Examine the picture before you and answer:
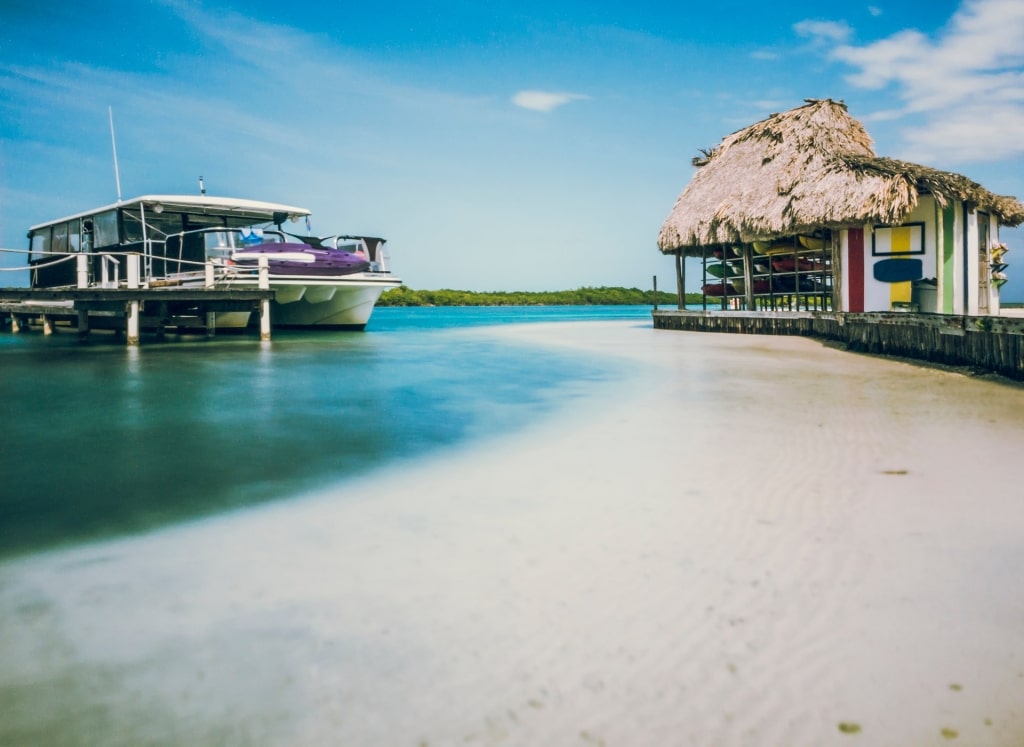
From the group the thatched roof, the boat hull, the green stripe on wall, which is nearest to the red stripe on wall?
the thatched roof

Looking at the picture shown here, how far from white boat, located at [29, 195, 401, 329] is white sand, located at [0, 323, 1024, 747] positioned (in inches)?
539

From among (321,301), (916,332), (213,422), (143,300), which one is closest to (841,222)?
(916,332)

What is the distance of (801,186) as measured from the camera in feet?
53.7

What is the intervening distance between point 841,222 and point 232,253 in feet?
44.3

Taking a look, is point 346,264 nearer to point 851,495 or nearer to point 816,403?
point 816,403

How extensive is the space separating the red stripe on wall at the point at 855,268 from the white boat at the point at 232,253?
433 inches

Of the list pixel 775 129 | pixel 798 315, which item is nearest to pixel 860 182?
pixel 798 315

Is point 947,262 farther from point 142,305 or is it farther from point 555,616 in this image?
point 142,305

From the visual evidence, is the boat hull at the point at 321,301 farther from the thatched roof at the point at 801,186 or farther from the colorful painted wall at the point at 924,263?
the colorful painted wall at the point at 924,263

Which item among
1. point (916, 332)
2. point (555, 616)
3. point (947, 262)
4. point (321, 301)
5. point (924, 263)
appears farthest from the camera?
point (321, 301)

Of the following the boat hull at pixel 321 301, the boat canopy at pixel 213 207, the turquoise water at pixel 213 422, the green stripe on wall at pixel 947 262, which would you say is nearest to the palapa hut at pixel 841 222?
the green stripe on wall at pixel 947 262

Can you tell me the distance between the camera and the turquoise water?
13.6 feet

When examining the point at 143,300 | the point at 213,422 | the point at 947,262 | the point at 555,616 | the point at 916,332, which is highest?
the point at 947,262

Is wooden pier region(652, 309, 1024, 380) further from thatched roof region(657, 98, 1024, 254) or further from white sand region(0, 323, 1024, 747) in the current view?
white sand region(0, 323, 1024, 747)
